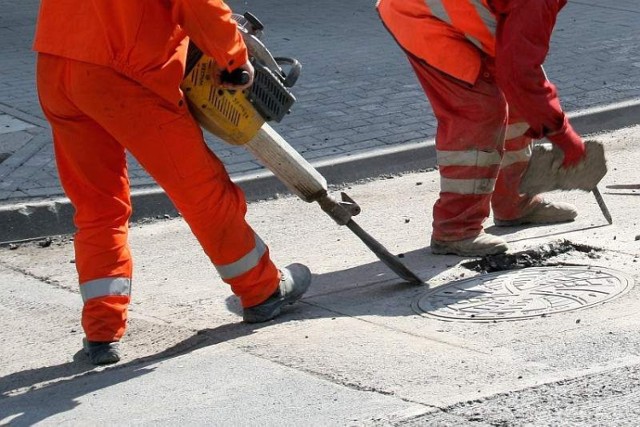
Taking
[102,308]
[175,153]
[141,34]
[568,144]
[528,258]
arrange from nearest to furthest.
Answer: [141,34] → [175,153] → [102,308] → [568,144] → [528,258]

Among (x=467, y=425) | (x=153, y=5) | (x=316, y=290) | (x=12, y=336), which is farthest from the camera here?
(x=316, y=290)

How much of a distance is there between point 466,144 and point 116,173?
1607mm

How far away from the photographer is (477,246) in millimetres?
5371

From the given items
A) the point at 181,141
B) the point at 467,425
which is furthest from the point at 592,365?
the point at 181,141

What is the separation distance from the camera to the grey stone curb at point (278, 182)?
6.15 m

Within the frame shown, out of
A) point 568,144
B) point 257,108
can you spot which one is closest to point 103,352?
point 257,108

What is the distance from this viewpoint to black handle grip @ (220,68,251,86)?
14.3ft

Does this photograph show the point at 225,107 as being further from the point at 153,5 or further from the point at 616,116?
the point at 616,116

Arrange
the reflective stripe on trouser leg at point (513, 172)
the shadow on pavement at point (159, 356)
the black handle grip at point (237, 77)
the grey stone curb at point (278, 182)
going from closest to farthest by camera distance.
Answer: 1. the shadow on pavement at point (159, 356)
2. the black handle grip at point (237, 77)
3. the reflective stripe on trouser leg at point (513, 172)
4. the grey stone curb at point (278, 182)

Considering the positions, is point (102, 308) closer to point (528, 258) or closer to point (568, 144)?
point (528, 258)

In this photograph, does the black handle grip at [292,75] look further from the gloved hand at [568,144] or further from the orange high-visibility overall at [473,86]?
the gloved hand at [568,144]

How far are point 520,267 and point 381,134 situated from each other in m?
2.40

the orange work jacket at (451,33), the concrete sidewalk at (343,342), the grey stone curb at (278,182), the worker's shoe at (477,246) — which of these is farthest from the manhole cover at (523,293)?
the grey stone curb at (278,182)

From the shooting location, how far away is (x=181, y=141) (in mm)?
4355
